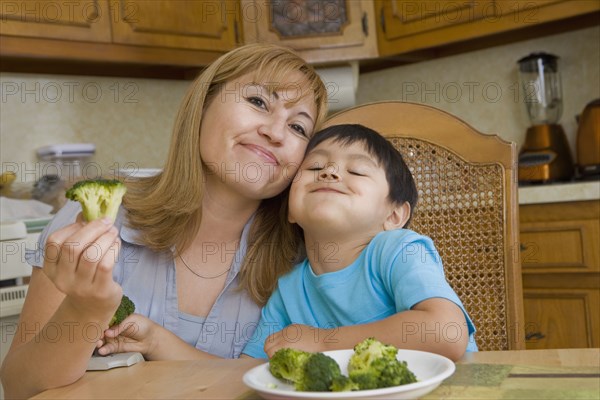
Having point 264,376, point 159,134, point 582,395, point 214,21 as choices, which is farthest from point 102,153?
point 582,395

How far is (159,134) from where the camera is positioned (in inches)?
133

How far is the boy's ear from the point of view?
130 centimetres

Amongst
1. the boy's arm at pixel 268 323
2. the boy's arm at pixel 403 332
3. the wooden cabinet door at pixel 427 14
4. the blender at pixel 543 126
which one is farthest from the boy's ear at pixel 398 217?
the wooden cabinet door at pixel 427 14

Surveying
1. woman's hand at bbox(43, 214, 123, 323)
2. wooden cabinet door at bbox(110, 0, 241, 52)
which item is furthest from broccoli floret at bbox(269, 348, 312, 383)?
wooden cabinet door at bbox(110, 0, 241, 52)

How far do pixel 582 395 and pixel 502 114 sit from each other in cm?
262

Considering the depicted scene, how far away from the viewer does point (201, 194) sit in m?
1.41

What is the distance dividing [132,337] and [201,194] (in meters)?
0.38

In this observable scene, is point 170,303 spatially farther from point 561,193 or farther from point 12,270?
point 561,193

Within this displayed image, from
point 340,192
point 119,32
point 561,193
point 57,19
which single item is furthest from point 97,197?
point 119,32

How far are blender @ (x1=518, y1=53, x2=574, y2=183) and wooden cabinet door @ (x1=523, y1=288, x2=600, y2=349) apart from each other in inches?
18.1

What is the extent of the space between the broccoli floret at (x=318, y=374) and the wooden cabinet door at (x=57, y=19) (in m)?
2.15

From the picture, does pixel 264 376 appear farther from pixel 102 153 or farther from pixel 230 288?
pixel 102 153

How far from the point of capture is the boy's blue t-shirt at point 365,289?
3.33ft

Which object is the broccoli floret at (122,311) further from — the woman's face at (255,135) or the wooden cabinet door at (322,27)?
the wooden cabinet door at (322,27)
